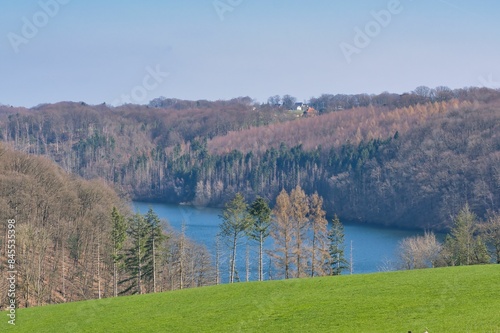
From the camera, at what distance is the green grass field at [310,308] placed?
2412 centimetres

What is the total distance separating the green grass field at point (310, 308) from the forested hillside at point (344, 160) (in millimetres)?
73904

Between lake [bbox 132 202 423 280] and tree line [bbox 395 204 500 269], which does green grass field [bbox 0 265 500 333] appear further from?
lake [bbox 132 202 423 280]

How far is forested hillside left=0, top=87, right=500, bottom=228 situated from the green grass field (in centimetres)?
7390

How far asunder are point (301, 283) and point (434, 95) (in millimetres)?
175135

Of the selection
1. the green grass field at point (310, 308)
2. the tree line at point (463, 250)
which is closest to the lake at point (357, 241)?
the tree line at point (463, 250)

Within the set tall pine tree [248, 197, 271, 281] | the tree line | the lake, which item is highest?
tall pine tree [248, 197, 271, 281]

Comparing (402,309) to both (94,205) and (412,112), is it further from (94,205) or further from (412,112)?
(412,112)

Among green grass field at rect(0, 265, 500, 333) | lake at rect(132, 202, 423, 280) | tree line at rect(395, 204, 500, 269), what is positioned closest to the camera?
green grass field at rect(0, 265, 500, 333)

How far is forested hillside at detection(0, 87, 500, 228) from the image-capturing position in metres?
112

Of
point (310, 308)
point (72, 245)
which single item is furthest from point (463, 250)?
point (72, 245)

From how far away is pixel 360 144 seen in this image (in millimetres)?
140250

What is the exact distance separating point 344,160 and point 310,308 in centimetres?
11128

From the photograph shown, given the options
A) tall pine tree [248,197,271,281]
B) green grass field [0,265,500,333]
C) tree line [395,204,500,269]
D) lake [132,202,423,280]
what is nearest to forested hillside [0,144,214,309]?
lake [132,202,423,280]

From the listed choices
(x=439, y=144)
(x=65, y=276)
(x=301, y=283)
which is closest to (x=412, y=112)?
(x=439, y=144)
